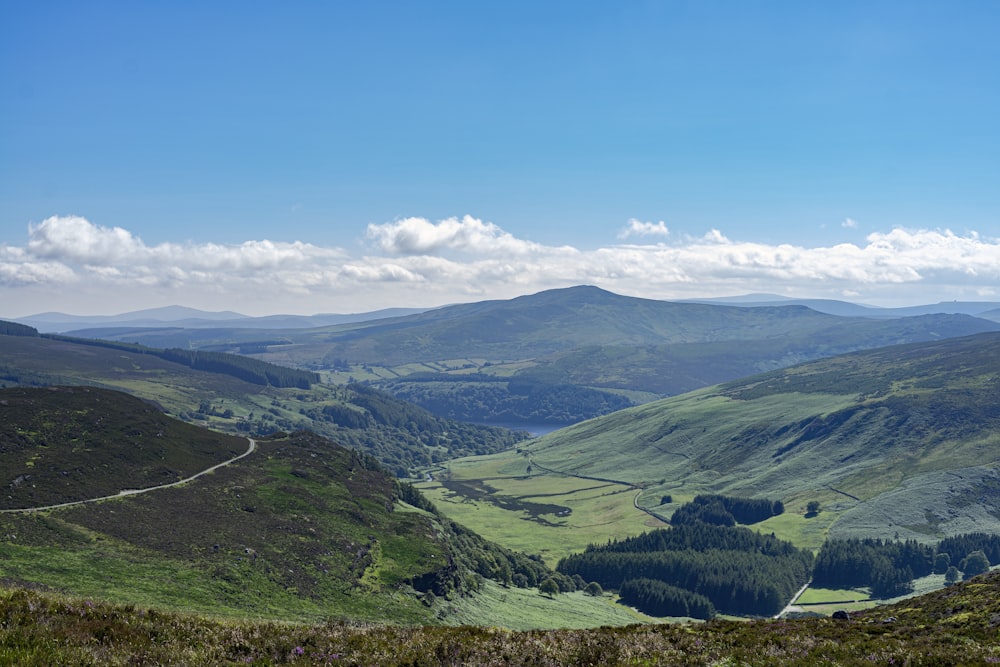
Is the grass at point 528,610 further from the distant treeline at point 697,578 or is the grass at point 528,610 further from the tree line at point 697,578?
the distant treeline at point 697,578

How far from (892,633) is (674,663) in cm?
1501

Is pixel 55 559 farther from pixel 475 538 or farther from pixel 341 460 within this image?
pixel 475 538

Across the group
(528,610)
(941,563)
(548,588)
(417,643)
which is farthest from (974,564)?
(417,643)

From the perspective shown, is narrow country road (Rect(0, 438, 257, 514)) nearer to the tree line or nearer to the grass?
the grass

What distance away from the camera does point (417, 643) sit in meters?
30.0

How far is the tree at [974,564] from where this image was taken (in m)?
188

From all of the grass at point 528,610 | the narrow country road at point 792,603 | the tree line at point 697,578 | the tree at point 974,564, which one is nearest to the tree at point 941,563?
the tree at point 974,564

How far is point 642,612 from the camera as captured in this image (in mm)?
157875

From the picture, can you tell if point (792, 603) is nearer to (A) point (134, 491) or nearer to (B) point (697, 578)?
(B) point (697, 578)

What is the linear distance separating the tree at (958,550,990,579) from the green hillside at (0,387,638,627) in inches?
4532

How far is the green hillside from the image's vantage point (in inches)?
2771

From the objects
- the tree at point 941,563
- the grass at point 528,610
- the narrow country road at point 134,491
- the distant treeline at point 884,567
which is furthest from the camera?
the tree at point 941,563

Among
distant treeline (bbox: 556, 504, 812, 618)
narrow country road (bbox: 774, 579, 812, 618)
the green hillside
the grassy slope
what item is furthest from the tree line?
the grassy slope

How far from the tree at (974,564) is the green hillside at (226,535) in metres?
115
